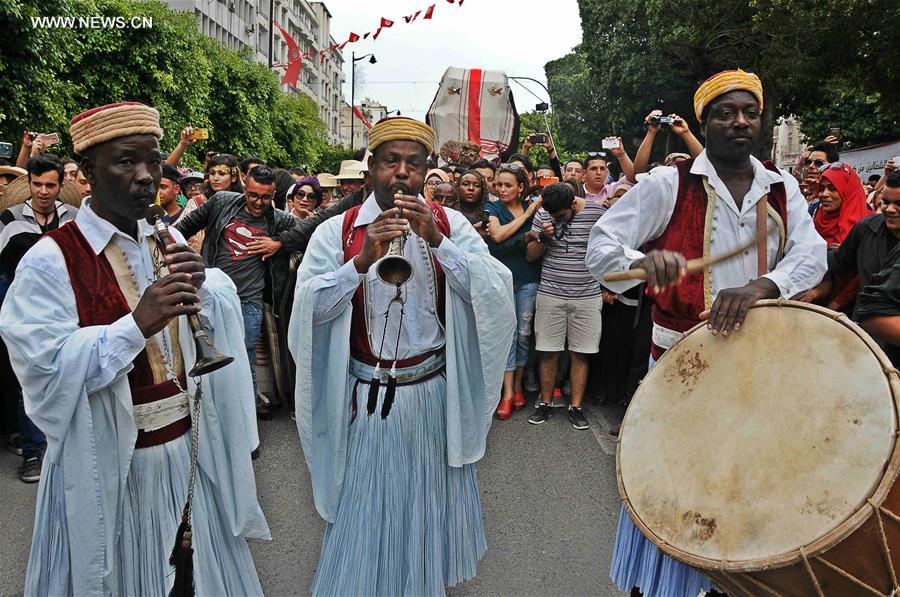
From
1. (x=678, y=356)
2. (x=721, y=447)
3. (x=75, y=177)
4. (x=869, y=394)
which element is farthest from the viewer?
(x=75, y=177)

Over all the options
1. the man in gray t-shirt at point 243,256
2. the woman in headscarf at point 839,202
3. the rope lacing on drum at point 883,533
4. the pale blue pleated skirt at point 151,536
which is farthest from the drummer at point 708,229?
the man in gray t-shirt at point 243,256

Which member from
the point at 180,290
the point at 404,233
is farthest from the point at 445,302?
the point at 180,290

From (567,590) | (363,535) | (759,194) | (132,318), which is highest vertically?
(759,194)

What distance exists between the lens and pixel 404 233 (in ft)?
9.04

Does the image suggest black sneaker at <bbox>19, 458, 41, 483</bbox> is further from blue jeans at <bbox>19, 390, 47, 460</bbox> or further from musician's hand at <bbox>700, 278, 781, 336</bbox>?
musician's hand at <bbox>700, 278, 781, 336</bbox>

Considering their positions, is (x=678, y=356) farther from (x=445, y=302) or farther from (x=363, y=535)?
(x=363, y=535)

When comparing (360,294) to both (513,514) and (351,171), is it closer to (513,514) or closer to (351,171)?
(513,514)

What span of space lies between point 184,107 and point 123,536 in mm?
18413

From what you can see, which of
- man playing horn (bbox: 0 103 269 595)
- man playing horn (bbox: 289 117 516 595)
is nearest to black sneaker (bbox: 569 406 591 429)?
man playing horn (bbox: 289 117 516 595)

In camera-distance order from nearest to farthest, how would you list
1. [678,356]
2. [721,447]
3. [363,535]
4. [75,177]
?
[721,447] → [678,356] → [363,535] → [75,177]

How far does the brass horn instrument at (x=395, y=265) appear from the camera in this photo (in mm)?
2850

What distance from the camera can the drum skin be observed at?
2035 millimetres

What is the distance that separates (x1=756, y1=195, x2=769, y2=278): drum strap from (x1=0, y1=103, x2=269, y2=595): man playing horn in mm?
2037

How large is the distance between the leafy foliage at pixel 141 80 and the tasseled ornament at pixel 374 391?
9644 mm
